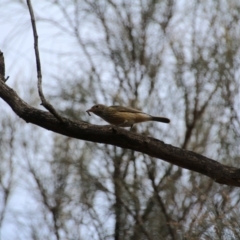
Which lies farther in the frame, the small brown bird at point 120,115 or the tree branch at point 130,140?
the small brown bird at point 120,115

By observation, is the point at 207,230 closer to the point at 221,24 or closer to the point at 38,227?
the point at 38,227

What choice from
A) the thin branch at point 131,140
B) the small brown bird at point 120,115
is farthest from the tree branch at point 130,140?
the small brown bird at point 120,115

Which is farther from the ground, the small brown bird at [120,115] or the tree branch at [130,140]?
the small brown bird at [120,115]

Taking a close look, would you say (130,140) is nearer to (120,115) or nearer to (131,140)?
(131,140)

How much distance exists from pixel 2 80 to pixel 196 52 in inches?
147

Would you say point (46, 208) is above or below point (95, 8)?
below

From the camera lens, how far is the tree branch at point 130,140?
15.5 feet

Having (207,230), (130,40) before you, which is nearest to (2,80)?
(207,230)

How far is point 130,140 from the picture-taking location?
15.5ft

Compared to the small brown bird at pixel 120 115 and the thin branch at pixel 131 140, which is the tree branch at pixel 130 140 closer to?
the thin branch at pixel 131 140

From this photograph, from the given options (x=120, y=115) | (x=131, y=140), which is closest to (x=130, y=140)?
(x=131, y=140)

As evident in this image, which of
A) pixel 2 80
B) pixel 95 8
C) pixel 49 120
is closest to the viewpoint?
pixel 49 120

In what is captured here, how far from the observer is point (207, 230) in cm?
544

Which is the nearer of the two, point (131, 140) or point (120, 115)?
point (131, 140)
